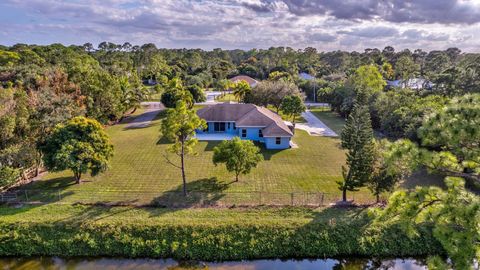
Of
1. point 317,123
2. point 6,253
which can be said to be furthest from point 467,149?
point 317,123

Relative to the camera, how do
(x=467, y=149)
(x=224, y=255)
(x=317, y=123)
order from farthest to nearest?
1. (x=317, y=123)
2. (x=224, y=255)
3. (x=467, y=149)

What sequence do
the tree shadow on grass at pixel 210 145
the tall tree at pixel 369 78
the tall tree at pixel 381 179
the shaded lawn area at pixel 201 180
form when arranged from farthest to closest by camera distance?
1. the tall tree at pixel 369 78
2. the tree shadow on grass at pixel 210 145
3. the shaded lawn area at pixel 201 180
4. the tall tree at pixel 381 179

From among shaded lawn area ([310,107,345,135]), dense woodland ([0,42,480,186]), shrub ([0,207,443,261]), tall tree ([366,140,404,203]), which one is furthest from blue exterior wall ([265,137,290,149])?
shrub ([0,207,443,261])

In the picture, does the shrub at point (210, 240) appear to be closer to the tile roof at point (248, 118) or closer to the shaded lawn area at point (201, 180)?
the shaded lawn area at point (201, 180)

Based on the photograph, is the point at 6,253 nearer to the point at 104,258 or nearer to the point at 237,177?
the point at 104,258

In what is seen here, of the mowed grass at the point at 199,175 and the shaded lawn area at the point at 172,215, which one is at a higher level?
the mowed grass at the point at 199,175

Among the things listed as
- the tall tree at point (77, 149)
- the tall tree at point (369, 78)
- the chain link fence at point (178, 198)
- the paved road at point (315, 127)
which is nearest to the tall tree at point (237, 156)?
the chain link fence at point (178, 198)

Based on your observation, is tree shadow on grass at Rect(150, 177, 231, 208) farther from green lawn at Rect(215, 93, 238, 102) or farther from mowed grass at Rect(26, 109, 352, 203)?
green lawn at Rect(215, 93, 238, 102)
